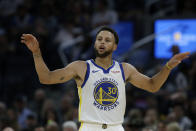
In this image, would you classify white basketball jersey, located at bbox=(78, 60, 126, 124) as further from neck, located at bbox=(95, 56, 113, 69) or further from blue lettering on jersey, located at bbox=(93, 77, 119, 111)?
neck, located at bbox=(95, 56, 113, 69)

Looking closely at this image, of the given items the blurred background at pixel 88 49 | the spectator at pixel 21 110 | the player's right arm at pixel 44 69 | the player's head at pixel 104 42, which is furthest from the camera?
the spectator at pixel 21 110

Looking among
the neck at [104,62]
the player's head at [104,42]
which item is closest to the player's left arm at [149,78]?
the neck at [104,62]

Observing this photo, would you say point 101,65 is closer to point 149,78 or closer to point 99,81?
point 99,81

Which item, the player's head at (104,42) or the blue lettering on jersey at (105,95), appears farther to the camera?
the player's head at (104,42)

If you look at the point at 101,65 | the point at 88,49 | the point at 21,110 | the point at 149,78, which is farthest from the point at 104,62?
the point at 88,49

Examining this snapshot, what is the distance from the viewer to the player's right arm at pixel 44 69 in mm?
5285

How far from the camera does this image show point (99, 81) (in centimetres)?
549

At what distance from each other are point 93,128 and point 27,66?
7.04 meters

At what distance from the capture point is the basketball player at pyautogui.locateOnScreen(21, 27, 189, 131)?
5.34 m

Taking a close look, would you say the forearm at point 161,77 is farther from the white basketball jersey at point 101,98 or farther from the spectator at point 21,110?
the spectator at point 21,110

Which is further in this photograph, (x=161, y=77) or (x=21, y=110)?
(x=21, y=110)

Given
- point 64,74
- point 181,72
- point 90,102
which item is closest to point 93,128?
point 90,102

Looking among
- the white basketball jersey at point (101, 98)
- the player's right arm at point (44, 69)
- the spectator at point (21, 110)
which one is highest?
the player's right arm at point (44, 69)

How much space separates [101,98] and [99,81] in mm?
209
